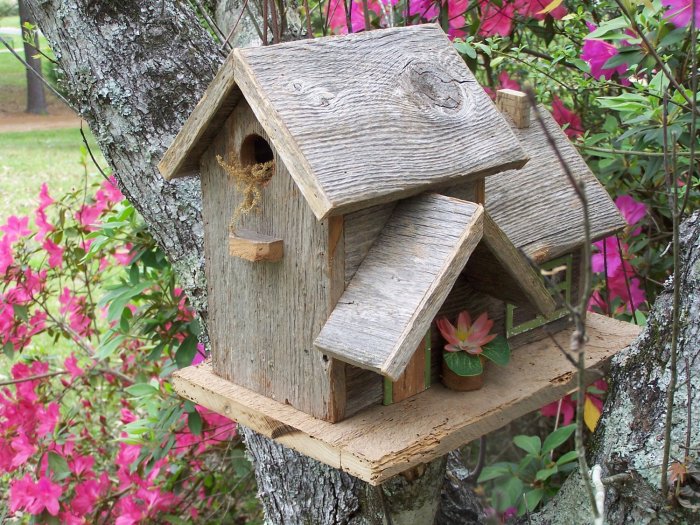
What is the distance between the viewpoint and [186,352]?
2.36 m

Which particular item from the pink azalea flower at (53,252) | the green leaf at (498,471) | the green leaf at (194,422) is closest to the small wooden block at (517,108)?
the green leaf at (498,471)

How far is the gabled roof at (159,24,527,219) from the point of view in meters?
1.36

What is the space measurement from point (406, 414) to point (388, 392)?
0.19ft

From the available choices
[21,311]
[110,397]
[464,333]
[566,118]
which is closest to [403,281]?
[464,333]

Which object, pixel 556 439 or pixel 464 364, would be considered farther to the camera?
pixel 556 439

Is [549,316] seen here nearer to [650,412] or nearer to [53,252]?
[650,412]

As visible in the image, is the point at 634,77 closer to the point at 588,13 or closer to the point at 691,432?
the point at 588,13

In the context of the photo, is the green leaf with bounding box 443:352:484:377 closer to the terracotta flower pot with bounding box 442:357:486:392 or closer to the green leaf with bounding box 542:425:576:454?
the terracotta flower pot with bounding box 442:357:486:392

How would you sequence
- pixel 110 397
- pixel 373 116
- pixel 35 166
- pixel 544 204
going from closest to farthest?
pixel 373 116 → pixel 544 204 → pixel 110 397 → pixel 35 166

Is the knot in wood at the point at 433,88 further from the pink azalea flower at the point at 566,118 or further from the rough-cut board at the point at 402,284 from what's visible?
the pink azalea flower at the point at 566,118

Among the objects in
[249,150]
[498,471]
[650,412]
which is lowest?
[498,471]

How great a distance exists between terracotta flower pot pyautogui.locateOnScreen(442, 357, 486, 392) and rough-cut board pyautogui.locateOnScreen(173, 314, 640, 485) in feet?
0.04

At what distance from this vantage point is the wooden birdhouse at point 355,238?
4.53 ft

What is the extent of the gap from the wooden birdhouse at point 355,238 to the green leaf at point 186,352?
22.0 inches
